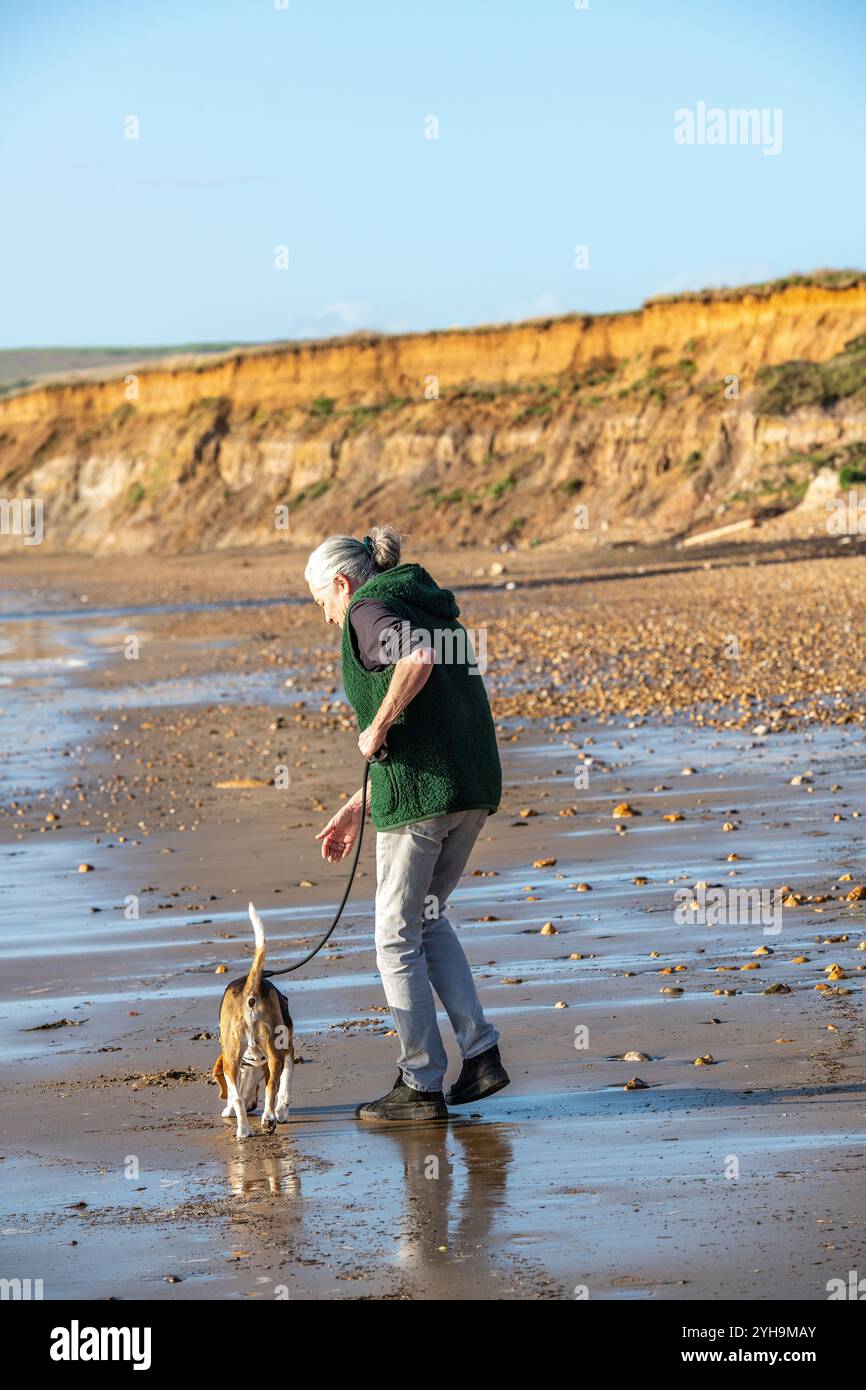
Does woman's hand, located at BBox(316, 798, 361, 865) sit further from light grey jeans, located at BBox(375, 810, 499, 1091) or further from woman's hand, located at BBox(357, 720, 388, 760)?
woman's hand, located at BBox(357, 720, 388, 760)

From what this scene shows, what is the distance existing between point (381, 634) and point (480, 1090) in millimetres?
1405

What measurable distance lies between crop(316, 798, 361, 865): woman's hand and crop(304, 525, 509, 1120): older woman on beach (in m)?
0.33

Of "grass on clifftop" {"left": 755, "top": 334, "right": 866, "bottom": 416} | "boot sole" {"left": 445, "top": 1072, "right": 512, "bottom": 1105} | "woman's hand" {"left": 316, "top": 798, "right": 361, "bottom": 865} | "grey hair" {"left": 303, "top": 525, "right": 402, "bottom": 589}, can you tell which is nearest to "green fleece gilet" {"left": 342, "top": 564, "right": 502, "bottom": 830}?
"grey hair" {"left": 303, "top": 525, "right": 402, "bottom": 589}

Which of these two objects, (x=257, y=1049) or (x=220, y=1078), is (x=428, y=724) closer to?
(x=257, y=1049)

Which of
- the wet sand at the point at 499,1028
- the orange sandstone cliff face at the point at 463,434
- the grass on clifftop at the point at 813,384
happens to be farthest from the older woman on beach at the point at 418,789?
the grass on clifftop at the point at 813,384

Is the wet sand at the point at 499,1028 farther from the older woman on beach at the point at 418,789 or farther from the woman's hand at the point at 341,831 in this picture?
the woman's hand at the point at 341,831

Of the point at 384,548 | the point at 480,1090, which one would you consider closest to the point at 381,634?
the point at 384,548

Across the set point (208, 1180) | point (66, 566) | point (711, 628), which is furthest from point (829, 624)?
point (66, 566)

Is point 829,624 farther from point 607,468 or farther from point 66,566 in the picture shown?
point 66,566

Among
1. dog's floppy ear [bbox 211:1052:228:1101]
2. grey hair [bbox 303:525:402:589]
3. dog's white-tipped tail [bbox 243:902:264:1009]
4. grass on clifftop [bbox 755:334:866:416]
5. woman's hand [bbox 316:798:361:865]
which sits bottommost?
dog's floppy ear [bbox 211:1052:228:1101]

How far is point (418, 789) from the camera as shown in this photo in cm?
550

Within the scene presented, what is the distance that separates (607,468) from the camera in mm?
53406

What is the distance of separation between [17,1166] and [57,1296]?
1088mm

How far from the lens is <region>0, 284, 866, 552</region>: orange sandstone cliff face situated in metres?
46.7
